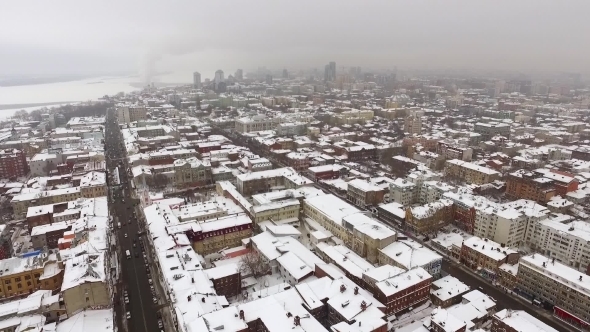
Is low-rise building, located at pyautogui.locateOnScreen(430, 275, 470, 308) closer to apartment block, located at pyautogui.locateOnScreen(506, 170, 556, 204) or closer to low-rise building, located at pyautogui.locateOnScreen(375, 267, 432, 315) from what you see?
low-rise building, located at pyautogui.locateOnScreen(375, 267, 432, 315)

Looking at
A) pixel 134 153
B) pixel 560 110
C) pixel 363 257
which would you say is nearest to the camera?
pixel 363 257

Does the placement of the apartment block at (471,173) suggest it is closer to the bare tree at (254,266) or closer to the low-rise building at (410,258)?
the low-rise building at (410,258)

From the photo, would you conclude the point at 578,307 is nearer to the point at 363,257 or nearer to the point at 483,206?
the point at 483,206

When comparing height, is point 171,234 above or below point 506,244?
above

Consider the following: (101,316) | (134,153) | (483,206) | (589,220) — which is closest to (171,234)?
(101,316)

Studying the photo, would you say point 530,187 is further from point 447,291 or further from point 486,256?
point 447,291

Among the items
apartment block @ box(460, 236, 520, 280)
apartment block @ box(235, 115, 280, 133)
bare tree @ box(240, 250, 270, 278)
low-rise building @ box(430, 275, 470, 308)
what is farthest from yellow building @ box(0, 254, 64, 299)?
apartment block @ box(235, 115, 280, 133)
